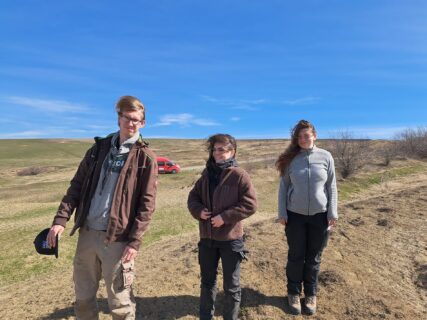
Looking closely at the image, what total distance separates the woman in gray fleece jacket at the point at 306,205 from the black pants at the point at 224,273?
73cm

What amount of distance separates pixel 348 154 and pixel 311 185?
19060 millimetres

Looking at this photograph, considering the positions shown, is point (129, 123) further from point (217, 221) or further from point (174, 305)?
point (174, 305)

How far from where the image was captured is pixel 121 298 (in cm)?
310

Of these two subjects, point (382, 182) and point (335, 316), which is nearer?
point (335, 316)

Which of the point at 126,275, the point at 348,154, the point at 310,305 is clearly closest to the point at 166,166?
the point at 348,154

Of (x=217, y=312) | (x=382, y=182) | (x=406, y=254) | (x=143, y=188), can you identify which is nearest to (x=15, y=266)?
(x=217, y=312)

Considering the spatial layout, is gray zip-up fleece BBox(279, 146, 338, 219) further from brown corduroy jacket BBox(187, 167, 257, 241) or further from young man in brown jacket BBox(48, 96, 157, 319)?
young man in brown jacket BBox(48, 96, 157, 319)

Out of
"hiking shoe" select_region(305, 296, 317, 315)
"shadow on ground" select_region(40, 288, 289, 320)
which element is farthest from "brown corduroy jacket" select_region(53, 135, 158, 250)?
"hiking shoe" select_region(305, 296, 317, 315)

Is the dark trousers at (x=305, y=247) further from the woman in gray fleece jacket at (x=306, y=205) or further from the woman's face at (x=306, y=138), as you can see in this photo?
the woman's face at (x=306, y=138)

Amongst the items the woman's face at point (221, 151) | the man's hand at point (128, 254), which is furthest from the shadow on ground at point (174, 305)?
the woman's face at point (221, 151)

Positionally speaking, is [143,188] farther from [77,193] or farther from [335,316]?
[335,316]

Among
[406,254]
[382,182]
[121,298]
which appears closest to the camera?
[121,298]

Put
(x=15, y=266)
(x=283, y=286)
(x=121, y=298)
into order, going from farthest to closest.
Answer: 1. (x=15, y=266)
2. (x=283, y=286)
3. (x=121, y=298)

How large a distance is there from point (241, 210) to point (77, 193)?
4.95 ft
